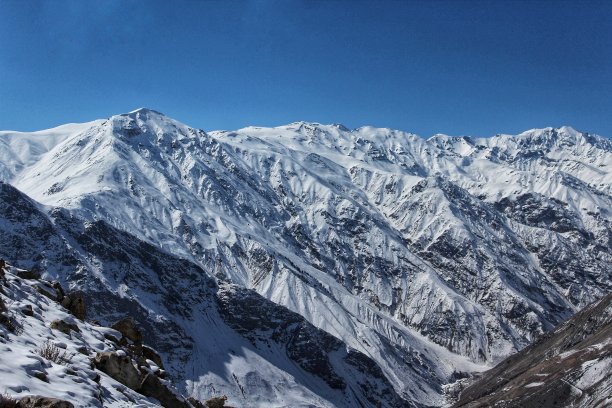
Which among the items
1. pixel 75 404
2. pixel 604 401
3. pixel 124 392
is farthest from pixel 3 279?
pixel 604 401

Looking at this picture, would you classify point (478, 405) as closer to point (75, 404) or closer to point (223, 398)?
point (223, 398)

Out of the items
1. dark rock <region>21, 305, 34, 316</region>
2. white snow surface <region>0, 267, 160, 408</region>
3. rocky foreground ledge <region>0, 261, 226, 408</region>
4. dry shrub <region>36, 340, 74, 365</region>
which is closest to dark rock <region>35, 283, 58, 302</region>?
rocky foreground ledge <region>0, 261, 226, 408</region>

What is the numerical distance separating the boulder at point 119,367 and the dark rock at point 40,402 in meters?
6.32

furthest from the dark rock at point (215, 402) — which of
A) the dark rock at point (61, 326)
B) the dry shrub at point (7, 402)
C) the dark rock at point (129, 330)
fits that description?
the dry shrub at point (7, 402)

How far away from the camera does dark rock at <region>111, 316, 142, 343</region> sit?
107 feet

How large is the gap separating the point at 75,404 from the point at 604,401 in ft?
532

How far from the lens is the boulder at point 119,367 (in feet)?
73.8

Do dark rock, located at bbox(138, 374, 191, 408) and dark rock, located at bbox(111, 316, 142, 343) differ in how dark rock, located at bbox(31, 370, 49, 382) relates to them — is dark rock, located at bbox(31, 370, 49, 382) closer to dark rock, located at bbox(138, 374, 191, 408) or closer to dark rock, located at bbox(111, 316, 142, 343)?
dark rock, located at bbox(138, 374, 191, 408)

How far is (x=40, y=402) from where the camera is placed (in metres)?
15.9

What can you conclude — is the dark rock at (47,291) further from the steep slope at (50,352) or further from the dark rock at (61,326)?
the dark rock at (61,326)

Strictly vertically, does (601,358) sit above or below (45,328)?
below

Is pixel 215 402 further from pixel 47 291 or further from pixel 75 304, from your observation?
pixel 47 291

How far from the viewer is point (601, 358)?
169 m

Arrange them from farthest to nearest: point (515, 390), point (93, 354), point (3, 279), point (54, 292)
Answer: point (515, 390)
point (54, 292)
point (3, 279)
point (93, 354)
